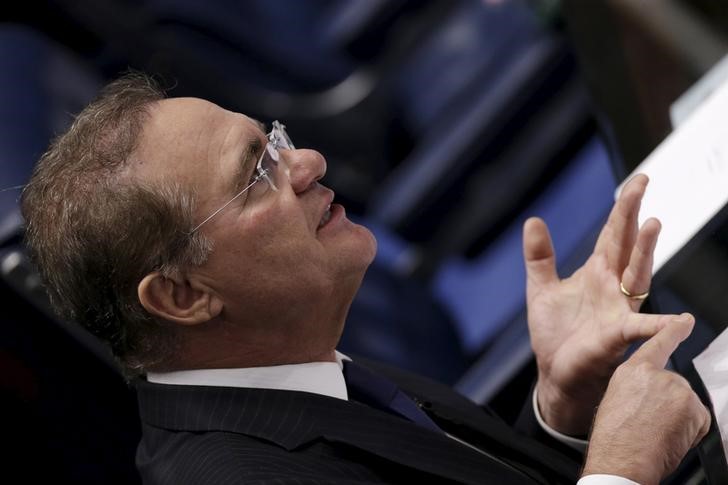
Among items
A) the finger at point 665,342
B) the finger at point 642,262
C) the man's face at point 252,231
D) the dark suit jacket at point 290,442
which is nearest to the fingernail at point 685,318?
the finger at point 665,342

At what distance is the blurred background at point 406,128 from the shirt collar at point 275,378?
43 cm

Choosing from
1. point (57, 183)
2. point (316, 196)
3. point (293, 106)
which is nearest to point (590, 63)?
point (316, 196)

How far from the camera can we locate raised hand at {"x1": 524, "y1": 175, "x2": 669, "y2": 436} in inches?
53.4

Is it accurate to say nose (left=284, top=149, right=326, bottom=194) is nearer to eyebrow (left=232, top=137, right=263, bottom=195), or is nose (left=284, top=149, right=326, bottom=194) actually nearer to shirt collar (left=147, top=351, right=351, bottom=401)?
eyebrow (left=232, top=137, right=263, bottom=195)

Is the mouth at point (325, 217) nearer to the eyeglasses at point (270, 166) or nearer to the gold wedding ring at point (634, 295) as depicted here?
the eyeglasses at point (270, 166)

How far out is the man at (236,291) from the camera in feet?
4.30

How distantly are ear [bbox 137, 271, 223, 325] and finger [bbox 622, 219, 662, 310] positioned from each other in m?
0.50

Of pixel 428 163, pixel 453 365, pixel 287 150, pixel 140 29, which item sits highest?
pixel 287 150

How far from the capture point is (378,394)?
1447 millimetres

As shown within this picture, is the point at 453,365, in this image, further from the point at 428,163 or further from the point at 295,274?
the point at 295,274

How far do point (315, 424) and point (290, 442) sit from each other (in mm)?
41

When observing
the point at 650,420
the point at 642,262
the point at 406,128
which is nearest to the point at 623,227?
the point at 642,262

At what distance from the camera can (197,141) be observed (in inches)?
53.6

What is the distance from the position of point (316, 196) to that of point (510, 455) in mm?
427
